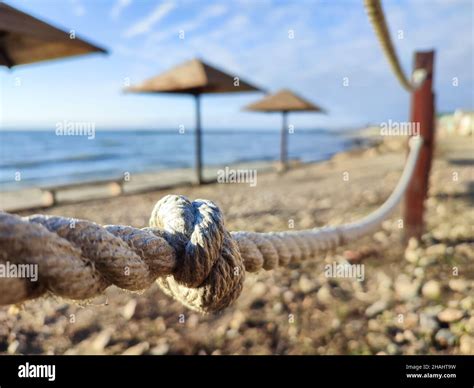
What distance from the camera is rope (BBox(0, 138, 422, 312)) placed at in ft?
1.56

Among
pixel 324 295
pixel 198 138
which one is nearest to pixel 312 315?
pixel 324 295

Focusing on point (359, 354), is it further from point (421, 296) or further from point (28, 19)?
point (28, 19)

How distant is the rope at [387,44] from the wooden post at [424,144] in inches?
2.1

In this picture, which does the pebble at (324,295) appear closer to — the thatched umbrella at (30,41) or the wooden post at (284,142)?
the thatched umbrella at (30,41)

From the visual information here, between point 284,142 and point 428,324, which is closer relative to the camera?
point 428,324

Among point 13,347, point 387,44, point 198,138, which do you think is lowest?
point 13,347

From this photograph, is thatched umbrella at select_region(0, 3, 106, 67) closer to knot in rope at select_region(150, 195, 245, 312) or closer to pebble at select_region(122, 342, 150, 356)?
pebble at select_region(122, 342, 150, 356)

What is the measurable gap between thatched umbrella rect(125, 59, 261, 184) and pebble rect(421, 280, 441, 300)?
5.07m

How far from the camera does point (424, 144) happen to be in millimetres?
2594

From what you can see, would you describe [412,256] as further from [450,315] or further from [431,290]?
[450,315]

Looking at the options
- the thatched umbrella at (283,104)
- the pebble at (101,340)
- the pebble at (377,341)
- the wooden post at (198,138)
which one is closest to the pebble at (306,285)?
the pebble at (377,341)

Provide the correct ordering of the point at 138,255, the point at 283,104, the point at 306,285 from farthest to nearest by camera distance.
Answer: the point at 283,104 < the point at 306,285 < the point at 138,255

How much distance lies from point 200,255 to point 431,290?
6.46 ft

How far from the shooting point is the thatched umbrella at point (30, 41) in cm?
335
